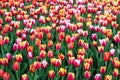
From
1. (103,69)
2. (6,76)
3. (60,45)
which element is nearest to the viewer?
(6,76)

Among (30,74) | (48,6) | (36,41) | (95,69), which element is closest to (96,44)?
(95,69)

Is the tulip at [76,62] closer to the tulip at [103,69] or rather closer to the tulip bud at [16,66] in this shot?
the tulip at [103,69]

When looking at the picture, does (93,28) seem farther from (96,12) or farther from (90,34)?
(96,12)

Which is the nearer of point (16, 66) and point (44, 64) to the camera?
point (16, 66)

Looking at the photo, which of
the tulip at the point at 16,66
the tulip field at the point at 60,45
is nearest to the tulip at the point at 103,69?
the tulip field at the point at 60,45

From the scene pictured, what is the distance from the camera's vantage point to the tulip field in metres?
3.64

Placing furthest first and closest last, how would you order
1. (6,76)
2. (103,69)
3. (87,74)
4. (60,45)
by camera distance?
1. (60,45)
2. (103,69)
3. (87,74)
4. (6,76)

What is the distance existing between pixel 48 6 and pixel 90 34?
4.51 ft

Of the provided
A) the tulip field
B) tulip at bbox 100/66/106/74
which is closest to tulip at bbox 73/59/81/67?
the tulip field

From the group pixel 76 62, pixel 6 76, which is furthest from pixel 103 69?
pixel 6 76

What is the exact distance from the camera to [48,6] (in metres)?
5.95

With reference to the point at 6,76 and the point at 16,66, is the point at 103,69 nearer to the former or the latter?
the point at 16,66

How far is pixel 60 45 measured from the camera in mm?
4102

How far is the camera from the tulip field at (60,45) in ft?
12.0
